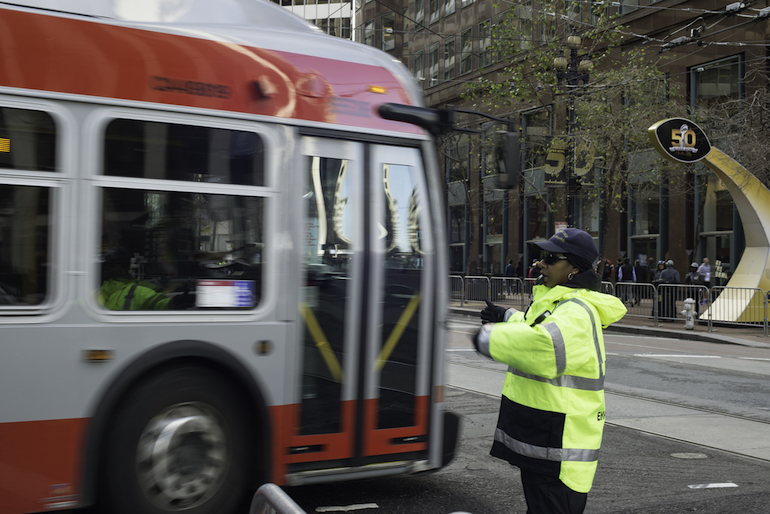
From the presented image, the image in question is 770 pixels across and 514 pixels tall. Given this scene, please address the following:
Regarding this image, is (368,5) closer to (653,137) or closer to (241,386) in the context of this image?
(653,137)

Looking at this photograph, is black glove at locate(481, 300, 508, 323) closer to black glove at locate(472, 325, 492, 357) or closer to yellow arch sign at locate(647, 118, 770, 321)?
black glove at locate(472, 325, 492, 357)

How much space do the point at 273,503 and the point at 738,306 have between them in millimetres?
18062

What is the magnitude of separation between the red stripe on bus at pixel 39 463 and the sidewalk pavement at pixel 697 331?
14910 mm

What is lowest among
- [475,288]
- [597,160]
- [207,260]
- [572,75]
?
[475,288]

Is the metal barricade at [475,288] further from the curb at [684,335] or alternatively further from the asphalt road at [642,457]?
the asphalt road at [642,457]

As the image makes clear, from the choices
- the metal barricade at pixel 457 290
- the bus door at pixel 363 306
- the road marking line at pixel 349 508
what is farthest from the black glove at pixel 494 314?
the metal barricade at pixel 457 290

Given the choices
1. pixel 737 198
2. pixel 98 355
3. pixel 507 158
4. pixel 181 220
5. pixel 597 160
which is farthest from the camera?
pixel 597 160

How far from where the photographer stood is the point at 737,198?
18.9 meters

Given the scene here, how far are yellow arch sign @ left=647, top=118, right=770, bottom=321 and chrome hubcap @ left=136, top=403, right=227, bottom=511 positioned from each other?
53.0ft

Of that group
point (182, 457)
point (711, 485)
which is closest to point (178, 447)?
point (182, 457)

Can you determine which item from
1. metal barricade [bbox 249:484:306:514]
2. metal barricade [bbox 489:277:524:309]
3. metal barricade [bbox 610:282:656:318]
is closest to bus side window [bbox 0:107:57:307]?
metal barricade [bbox 249:484:306:514]

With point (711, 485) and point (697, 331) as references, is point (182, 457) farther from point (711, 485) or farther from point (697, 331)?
point (697, 331)

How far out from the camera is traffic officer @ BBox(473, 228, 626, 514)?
3.12 m

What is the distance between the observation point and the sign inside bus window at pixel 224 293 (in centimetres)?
437
